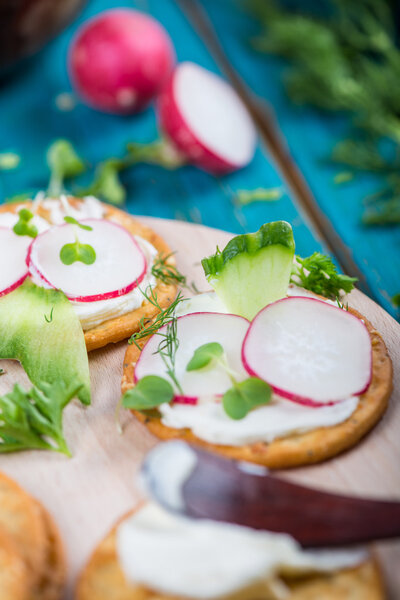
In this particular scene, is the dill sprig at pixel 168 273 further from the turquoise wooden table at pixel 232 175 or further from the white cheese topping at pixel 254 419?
the turquoise wooden table at pixel 232 175

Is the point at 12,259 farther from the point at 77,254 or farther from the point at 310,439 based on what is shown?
the point at 310,439

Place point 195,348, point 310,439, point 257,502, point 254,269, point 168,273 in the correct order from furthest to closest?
point 168,273 → point 254,269 → point 195,348 → point 310,439 → point 257,502

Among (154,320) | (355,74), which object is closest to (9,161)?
(154,320)

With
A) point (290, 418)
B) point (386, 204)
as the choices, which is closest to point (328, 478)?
point (290, 418)

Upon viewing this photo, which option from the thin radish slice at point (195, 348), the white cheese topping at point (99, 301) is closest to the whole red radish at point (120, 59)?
the white cheese topping at point (99, 301)

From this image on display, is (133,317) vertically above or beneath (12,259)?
beneath

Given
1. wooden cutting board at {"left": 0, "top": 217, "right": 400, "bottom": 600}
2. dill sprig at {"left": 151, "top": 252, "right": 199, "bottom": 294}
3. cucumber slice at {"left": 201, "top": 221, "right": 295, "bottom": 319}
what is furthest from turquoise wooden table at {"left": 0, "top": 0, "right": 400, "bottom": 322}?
wooden cutting board at {"left": 0, "top": 217, "right": 400, "bottom": 600}

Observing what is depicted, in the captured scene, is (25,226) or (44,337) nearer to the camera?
(44,337)
